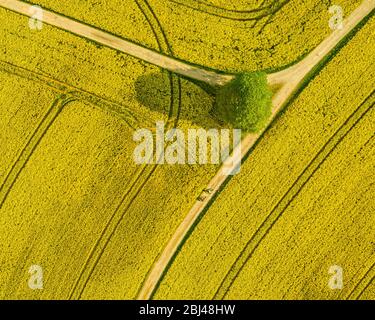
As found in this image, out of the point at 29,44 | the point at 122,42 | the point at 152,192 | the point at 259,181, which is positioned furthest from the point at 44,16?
the point at 259,181

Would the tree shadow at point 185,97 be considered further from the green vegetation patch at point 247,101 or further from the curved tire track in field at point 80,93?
the green vegetation patch at point 247,101

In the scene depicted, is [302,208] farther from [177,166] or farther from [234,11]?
[234,11]

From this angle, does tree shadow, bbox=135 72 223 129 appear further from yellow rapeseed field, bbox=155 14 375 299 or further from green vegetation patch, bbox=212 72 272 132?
yellow rapeseed field, bbox=155 14 375 299

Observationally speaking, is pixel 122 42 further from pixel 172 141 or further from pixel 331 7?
pixel 331 7

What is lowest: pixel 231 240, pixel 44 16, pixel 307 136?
pixel 231 240

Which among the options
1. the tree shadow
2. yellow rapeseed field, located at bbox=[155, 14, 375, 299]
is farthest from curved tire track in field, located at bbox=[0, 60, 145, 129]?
yellow rapeseed field, located at bbox=[155, 14, 375, 299]

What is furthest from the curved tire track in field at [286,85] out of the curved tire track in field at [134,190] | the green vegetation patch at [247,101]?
the curved tire track in field at [134,190]

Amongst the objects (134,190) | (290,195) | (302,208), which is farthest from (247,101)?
(134,190)
